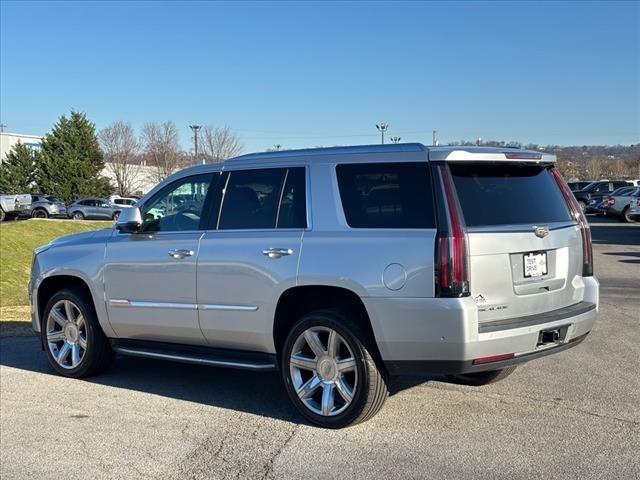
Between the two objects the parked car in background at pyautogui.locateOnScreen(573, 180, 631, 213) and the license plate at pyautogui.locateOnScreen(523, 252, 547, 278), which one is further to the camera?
the parked car in background at pyautogui.locateOnScreen(573, 180, 631, 213)

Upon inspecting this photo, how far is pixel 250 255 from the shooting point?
5090 millimetres

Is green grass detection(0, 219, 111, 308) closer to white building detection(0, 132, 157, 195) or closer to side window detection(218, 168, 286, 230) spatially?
side window detection(218, 168, 286, 230)

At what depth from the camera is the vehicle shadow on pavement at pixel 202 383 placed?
5418 mm

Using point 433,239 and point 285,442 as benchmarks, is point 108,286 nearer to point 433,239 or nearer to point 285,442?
point 285,442

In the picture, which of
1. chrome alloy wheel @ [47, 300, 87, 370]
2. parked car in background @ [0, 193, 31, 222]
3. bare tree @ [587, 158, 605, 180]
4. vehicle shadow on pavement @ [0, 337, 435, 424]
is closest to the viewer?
vehicle shadow on pavement @ [0, 337, 435, 424]

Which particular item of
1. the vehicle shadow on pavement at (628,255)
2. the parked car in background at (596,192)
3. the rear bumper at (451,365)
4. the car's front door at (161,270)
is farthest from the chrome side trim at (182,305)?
the parked car in background at (596,192)

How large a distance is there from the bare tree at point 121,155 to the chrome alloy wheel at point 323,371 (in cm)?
6729

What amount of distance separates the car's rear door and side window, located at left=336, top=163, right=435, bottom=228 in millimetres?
253

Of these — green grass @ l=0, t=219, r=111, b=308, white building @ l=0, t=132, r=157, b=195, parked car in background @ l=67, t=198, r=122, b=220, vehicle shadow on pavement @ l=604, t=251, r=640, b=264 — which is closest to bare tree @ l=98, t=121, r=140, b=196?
white building @ l=0, t=132, r=157, b=195

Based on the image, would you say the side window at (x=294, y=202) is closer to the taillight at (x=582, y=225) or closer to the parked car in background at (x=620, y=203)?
the taillight at (x=582, y=225)

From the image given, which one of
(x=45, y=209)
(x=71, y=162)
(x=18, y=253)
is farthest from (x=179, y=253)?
(x=71, y=162)

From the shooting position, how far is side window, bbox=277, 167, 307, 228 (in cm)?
504

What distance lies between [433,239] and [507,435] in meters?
1.46

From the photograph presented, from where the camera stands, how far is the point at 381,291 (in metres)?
4.44
